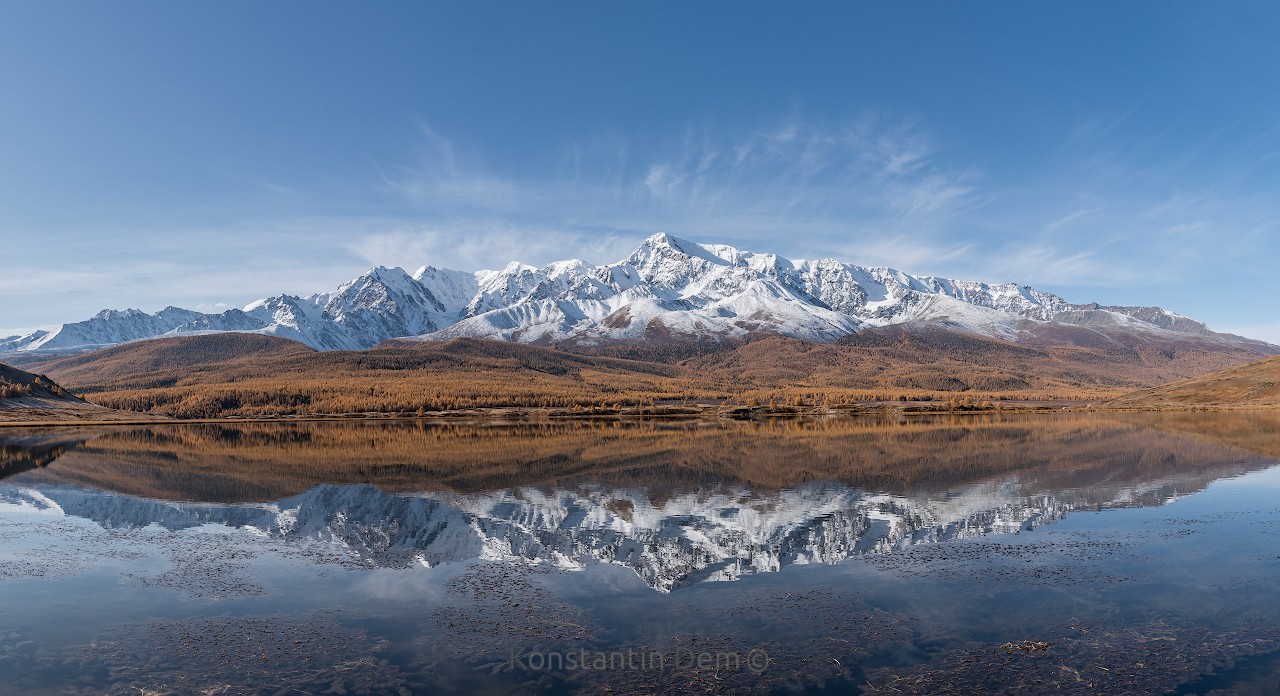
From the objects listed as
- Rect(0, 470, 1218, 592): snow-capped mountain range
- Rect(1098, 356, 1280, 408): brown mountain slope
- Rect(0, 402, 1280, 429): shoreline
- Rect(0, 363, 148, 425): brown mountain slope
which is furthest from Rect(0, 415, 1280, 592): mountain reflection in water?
Rect(0, 363, 148, 425): brown mountain slope

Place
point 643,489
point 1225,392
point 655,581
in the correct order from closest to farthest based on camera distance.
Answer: point 655,581, point 643,489, point 1225,392

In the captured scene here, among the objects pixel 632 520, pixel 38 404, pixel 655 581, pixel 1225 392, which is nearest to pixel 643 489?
pixel 632 520

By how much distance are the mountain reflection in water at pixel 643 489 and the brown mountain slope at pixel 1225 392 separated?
233ft

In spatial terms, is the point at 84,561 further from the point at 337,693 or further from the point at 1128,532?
the point at 1128,532

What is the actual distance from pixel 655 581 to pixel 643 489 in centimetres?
2547

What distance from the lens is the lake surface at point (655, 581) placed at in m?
19.5

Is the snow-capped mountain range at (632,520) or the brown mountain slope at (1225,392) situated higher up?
the brown mountain slope at (1225,392)

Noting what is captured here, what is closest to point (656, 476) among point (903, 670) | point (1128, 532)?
point (1128, 532)

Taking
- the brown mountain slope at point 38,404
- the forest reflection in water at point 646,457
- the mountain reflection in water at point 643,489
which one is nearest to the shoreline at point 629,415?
the brown mountain slope at point 38,404

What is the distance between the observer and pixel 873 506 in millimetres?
44062

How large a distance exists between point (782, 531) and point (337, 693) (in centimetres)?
2411

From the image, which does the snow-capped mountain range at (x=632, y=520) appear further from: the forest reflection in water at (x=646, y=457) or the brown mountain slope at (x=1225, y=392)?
the brown mountain slope at (x=1225, y=392)

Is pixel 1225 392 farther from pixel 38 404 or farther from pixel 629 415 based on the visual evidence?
pixel 38 404

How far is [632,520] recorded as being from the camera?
136 ft
